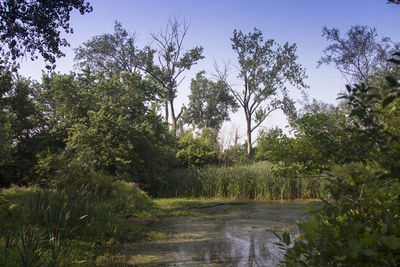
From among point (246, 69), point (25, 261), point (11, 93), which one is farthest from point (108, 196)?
point (246, 69)

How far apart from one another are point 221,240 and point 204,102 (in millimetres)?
36594

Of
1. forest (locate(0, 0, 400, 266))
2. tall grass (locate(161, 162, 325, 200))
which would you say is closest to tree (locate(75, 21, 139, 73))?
forest (locate(0, 0, 400, 266))

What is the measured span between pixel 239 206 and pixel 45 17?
8.73m

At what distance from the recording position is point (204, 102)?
42.8 m

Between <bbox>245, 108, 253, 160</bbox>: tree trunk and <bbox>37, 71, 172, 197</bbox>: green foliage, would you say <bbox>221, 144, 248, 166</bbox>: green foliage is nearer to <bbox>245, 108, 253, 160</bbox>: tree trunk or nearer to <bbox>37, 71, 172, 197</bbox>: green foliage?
<bbox>37, 71, 172, 197</bbox>: green foliage

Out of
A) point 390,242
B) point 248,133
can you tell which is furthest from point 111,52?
point 390,242

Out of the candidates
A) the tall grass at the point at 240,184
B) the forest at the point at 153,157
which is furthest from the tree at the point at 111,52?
the tall grass at the point at 240,184

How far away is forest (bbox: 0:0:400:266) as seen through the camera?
6.06ft

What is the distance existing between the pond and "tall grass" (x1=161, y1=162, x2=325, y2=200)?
285cm

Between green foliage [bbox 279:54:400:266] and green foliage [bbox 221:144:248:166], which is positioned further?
green foliage [bbox 221:144:248:166]

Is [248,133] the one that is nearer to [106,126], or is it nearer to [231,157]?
[231,157]

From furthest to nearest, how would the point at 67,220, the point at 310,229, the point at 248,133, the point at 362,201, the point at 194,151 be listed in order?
the point at 248,133, the point at 194,151, the point at 67,220, the point at 362,201, the point at 310,229

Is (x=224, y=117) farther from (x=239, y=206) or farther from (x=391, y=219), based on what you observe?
(x=391, y=219)

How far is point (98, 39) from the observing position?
101ft
